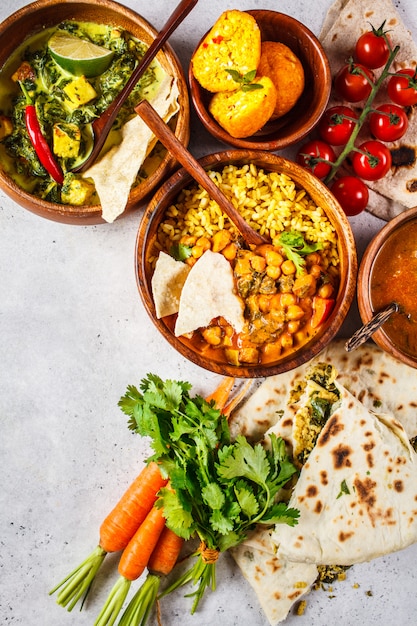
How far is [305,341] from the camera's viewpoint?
2699mm

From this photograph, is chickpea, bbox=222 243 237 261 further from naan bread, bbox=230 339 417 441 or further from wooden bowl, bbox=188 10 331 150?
naan bread, bbox=230 339 417 441

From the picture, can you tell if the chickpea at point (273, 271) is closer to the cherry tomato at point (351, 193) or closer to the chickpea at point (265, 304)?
the chickpea at point (265, 304)

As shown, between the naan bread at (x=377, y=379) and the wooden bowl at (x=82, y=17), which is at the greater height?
the wooden bowl at (x=82, y=17)

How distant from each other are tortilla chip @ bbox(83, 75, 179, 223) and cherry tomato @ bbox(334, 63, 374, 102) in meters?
0.89

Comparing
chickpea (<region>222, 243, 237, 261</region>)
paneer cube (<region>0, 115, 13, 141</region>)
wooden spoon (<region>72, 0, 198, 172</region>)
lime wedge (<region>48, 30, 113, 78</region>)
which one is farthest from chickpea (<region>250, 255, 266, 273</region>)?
paneer cube (<region>0, 115, 13, 141</region>)

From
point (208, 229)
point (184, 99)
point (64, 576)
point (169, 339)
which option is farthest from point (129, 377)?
point (184, 99)

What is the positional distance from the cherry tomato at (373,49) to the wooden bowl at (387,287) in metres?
0.84

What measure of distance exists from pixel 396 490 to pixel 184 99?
82.6 inches

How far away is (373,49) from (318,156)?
0.58 meters

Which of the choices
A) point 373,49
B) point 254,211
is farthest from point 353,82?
point 254,211

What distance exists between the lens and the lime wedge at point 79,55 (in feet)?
8.66

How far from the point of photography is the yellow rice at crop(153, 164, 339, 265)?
108 inches

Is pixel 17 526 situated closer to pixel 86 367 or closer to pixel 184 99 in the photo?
pixel 86 367

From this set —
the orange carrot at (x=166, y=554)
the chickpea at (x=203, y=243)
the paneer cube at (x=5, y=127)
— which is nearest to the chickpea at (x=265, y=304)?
the chickpea at (x=203, y=243)
